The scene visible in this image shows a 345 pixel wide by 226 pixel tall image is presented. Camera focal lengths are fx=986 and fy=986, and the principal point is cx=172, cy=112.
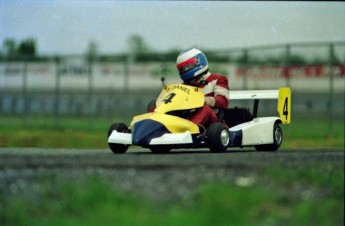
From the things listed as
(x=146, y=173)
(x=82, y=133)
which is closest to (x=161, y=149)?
(x=146, y=173)

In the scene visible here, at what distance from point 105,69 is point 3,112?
369 centimetres

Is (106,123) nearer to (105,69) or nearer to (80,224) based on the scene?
(105,69)

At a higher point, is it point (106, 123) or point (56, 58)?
point (56, 58)

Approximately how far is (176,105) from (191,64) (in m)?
0.65

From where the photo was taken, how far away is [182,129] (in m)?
10.7

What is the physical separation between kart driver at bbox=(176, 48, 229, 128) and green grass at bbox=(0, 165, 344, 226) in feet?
11.1

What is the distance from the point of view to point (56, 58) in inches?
1070

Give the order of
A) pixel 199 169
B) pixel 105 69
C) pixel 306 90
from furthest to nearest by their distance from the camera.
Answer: pixel 105 69, pixel 306 90, pixel 199 169

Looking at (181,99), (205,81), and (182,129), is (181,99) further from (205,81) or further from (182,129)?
(205,81)

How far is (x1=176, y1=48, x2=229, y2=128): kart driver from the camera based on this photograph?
11.2 metres

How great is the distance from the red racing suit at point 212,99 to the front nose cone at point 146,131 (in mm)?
602

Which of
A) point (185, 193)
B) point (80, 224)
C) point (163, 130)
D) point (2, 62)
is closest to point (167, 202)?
point (185, 193)

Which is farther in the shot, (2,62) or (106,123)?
(2,62)

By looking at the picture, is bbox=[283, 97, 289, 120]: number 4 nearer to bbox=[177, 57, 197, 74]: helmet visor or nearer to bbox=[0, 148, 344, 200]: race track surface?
bbox=[177, 57, 197, 74]: helmet visor
